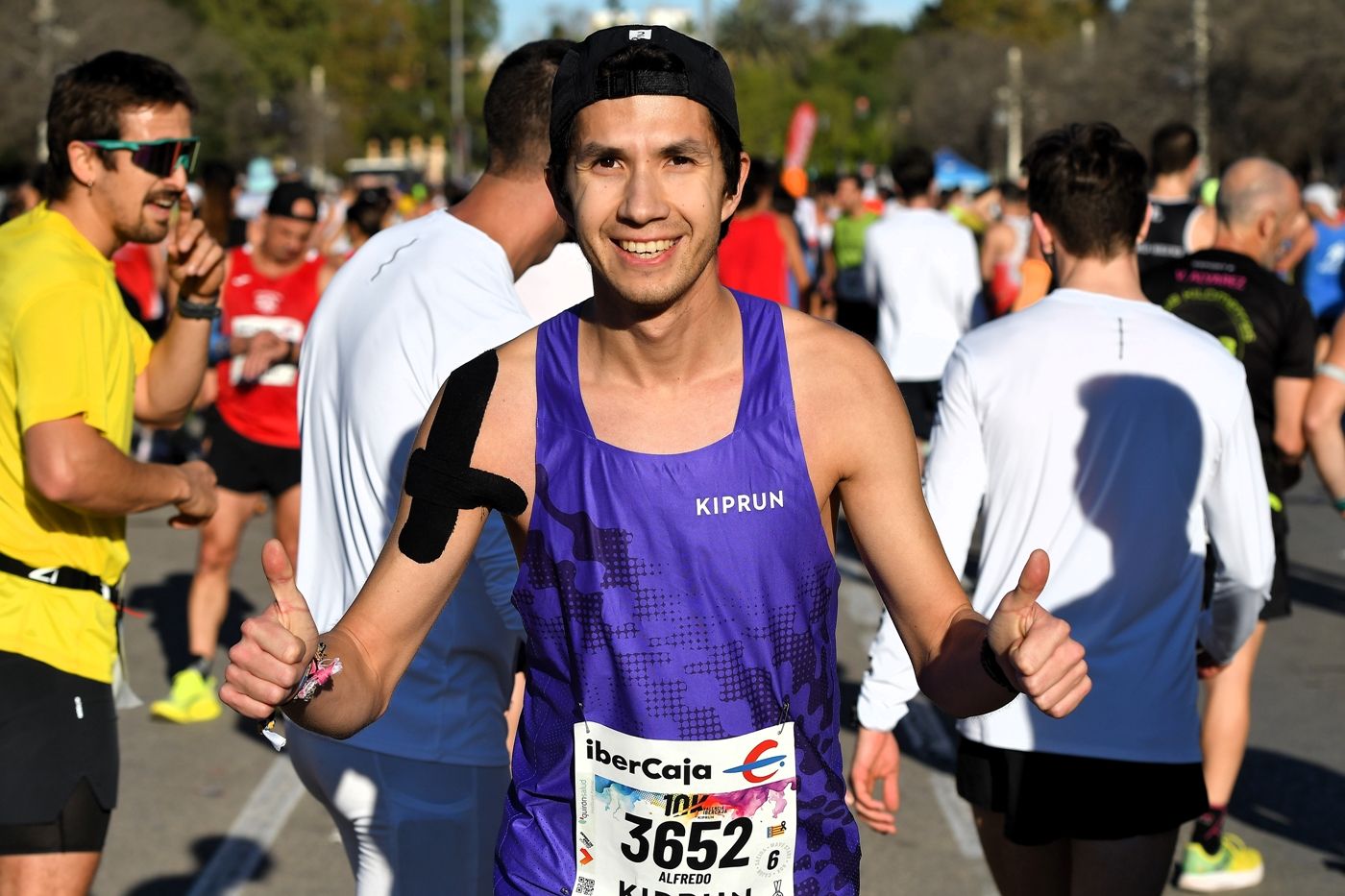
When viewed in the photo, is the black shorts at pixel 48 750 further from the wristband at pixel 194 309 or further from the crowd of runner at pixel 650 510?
the wristband at pixel 194 309

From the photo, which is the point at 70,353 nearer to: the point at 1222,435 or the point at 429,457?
the point at 429,457

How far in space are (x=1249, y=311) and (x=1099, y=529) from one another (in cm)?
194

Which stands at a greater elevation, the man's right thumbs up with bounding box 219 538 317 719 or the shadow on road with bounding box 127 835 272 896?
the man's right thumbs up with bounding box 219 538 317 719

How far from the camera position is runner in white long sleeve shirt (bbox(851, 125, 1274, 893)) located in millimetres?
3818

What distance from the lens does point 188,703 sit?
7.49 meters

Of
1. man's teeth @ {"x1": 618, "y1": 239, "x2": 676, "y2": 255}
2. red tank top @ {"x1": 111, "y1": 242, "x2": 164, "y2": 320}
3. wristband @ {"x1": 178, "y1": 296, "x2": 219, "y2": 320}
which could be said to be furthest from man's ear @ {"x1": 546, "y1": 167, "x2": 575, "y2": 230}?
Answer: red tank top @ {"x1": 111, "y1": 242, "x2": 164, "y2": 320}

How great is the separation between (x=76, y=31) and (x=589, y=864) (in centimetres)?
4562

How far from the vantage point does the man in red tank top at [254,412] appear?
7.66 metres

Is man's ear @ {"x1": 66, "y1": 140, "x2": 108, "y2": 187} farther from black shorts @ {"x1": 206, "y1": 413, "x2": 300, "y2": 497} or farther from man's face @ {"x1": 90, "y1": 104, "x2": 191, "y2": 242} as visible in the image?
black shorts @ {"x1": 206, "y1": 413, "x2": 300, "y2": 497}

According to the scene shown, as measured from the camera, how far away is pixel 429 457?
2.75 m

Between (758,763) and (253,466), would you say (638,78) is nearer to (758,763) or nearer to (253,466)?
(758,763)

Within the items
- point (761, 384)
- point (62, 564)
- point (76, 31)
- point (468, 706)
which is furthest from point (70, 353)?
point (76, 31)

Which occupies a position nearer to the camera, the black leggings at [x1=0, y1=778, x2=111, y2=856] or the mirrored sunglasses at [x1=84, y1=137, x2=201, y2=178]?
the black leggings at [x1=0, y1=778, x2=111, y2=856]

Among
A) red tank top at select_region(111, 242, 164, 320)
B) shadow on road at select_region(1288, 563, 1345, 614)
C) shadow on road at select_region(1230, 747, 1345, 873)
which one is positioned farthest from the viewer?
red tank top at select_region(111, 242, 164, 320)
